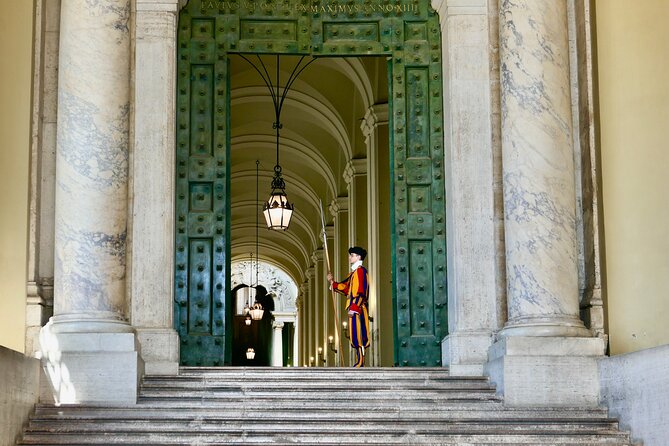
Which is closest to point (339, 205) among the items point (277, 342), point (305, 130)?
point (305, 130)

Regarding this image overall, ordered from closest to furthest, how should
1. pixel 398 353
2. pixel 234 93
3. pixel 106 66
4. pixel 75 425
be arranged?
1. pixel 75 425
2. pixel 106 66
3. pixel 398 353
4. pixel 234 93

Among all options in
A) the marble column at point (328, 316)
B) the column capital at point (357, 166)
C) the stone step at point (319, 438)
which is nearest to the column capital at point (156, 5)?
the stone step at point (319, 438)

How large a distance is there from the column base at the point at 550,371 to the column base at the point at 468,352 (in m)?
0.95

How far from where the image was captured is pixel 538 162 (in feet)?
40.4

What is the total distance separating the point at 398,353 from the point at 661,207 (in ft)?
10.3

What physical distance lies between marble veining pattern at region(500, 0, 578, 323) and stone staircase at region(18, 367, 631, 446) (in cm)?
109

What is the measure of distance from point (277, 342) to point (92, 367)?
40.6m

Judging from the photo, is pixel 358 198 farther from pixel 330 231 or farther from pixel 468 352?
pixel 468 352

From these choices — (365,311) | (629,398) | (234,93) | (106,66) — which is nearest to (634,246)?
(629,398)

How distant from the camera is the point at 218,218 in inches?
539

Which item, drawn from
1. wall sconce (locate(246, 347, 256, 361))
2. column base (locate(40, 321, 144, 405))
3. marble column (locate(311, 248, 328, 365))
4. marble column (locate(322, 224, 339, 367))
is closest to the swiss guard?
column base (locate(40, 321, 144, 405))

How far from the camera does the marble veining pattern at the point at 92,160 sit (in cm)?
1188

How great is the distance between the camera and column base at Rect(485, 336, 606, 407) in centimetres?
1162

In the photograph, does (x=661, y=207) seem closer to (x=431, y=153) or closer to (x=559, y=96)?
(x=559, y=96)
